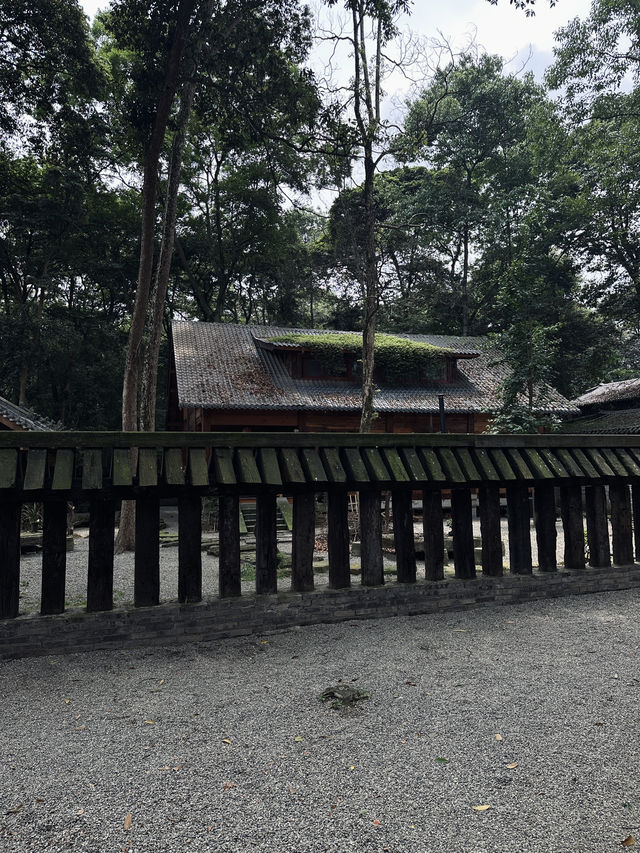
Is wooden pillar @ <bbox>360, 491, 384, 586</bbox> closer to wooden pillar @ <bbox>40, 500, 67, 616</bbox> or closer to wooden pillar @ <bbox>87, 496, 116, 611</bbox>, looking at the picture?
wooden pillar @ <bbox>87, 496, 116, 611</bbox>

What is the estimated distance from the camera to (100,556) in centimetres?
455

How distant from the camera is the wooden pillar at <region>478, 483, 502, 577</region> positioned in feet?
18.9

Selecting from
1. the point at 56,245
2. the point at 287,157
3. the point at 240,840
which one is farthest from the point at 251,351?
the point at 240,840

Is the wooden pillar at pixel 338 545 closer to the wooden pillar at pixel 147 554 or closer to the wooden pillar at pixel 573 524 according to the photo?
the wooden pillar at pixel 147 554

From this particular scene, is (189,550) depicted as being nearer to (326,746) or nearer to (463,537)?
(326,746)

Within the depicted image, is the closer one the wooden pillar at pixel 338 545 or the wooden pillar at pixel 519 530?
the wooden pillar at pixel 338 545

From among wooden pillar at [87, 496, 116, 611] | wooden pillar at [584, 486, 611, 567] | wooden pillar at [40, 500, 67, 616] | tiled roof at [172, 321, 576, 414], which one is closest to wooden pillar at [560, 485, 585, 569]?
wooden pillar at [584, 486, 611, 567]

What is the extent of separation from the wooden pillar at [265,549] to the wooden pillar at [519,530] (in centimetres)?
280

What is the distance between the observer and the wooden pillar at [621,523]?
21.0 feet

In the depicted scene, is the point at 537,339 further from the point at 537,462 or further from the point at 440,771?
the point at 440,771

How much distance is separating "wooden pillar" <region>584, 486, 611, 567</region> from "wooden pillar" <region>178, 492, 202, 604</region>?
4569 millimetres

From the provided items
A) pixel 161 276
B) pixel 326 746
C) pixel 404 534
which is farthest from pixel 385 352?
pixel 326 746

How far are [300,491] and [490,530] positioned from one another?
228 centimetres

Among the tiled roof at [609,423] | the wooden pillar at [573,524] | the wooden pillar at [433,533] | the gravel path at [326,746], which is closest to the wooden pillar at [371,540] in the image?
the wooden pillar at [433,533]
